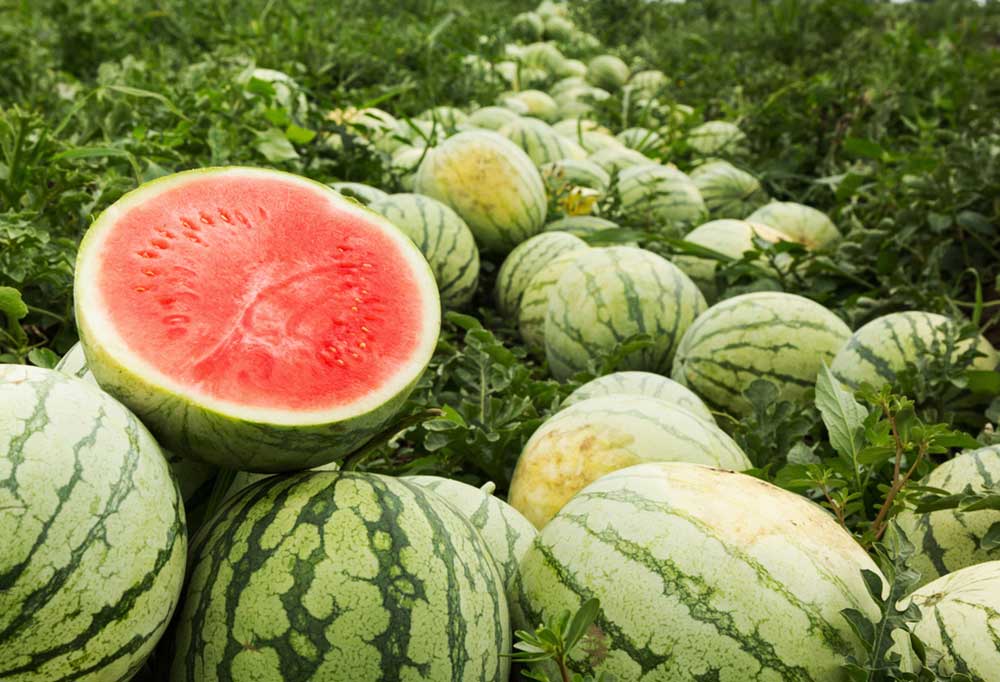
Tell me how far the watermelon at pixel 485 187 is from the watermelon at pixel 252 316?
199cm

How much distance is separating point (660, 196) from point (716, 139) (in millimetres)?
1588

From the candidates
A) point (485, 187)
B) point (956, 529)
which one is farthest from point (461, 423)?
point (485, 187)

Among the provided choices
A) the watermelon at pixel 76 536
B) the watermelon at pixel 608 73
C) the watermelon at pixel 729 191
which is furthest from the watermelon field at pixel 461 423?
the watermelon at pixel 608 73

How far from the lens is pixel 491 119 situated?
518 centimetres

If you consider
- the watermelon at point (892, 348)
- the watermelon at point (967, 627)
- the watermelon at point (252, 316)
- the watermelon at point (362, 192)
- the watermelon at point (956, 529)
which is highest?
the watermelon at point (252, 316)

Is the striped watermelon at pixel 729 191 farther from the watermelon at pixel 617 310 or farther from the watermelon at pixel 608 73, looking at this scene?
the watermelon at pixel 608 73

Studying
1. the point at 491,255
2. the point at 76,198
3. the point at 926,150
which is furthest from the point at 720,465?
the point at 926,150

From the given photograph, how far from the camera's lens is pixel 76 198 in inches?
95.7

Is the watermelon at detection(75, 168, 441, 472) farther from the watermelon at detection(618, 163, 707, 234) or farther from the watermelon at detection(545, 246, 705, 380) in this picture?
the watermelon at detection(618, 163, 707, 234)

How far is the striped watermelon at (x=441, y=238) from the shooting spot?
332 centimetres

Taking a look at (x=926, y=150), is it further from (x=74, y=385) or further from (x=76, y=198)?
(x=74, y=385)

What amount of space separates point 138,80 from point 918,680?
11.9 feet

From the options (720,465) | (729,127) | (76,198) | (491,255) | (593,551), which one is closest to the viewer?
(593,551)

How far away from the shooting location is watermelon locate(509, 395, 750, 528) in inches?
77.2
